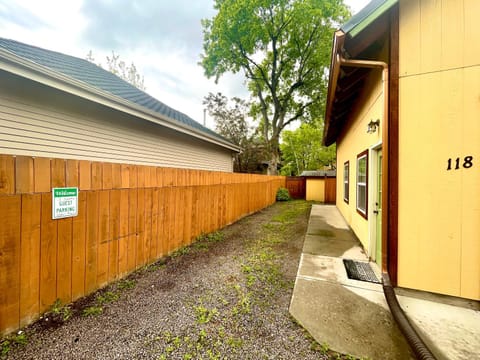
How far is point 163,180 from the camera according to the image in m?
3.55

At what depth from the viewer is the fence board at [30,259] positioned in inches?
72.3

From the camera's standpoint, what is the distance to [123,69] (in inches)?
581

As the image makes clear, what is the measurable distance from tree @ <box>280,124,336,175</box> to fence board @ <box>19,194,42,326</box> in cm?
2746

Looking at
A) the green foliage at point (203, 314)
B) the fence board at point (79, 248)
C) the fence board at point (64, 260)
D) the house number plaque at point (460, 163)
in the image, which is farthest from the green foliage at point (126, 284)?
the house number plaque at point (460, 163)

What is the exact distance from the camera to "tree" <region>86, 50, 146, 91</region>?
1422 centimetres

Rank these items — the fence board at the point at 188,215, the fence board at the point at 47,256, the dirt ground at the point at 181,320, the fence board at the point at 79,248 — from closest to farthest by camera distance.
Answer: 1. the dirt ground at the point at 181,320
2. the fence board at the point at 47,256
3. the fence board at the point at 79,248
4. the fence board at the point at 188,215

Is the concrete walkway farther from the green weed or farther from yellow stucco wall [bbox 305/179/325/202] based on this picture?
yellow stucco wall [bbox 305/179/325/202]

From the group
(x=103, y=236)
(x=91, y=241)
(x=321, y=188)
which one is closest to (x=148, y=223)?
(x=103, y=236)

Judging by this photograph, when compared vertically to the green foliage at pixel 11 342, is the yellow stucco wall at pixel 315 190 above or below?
above

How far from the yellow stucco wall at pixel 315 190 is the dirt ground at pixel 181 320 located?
1100 centimetres

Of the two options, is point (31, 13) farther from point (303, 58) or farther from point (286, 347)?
point (303, 58)

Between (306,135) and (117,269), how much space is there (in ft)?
88.8

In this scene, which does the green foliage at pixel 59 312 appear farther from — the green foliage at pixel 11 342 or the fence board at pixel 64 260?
the green foliage at pixel 11 342

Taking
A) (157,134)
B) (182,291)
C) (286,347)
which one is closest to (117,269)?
(182,291)
